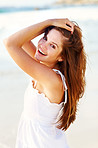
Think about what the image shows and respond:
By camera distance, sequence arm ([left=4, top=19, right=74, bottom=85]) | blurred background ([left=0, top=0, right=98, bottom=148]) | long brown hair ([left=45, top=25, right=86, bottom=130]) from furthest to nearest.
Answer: blurred background ([left=0, top=0, right=98, bottom=148]), long brown hair ([left=45, top=25, right=86, bottom=130]), arm ([left=4, top=19, right=74, bottom=85])

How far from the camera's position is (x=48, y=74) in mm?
1698

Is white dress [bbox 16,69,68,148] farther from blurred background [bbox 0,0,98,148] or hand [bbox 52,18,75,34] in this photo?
blurred background [bbox 0,0,98,148]

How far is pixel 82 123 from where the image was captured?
359cm

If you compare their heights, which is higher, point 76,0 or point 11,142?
point 11,142

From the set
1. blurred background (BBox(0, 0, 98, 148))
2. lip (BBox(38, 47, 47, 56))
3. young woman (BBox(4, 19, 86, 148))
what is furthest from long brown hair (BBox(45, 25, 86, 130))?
blurred background (BBox(0, 0, 98, 148))

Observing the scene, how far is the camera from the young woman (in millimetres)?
1688

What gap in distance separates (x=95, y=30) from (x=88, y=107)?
599cm

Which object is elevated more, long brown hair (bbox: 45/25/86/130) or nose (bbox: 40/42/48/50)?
nose (bbox: 40/42/48/50)

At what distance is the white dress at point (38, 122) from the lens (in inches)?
68.7

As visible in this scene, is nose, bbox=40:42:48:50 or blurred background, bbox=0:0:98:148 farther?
blurred background, bbox=0:0:98:148

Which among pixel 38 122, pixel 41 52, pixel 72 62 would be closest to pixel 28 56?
pixel 41 52

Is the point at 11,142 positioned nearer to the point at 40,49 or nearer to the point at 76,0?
the point at 40,49

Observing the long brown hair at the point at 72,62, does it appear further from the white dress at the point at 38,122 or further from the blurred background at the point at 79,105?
the blurred background at the point at 79,105

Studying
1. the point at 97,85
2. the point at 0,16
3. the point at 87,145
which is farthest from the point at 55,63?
the point at 0,16
